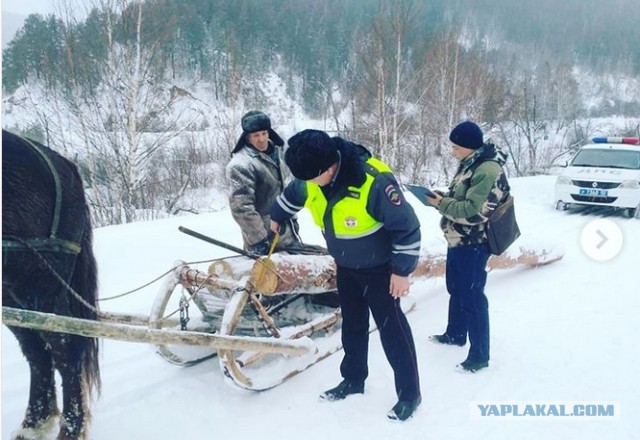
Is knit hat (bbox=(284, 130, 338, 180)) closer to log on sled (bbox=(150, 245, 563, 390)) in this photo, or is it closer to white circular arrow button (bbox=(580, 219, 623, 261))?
log on sled (bbox=(150, 245, 563, 390))

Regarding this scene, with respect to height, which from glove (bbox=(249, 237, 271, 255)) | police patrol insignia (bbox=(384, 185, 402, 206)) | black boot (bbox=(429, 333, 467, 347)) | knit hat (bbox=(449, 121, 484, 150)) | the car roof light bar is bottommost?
black boot (bbox=(429, 333, 467, 347))

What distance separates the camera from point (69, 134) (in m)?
13.2

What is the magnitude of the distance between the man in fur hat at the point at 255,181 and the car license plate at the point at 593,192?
24.9 feet

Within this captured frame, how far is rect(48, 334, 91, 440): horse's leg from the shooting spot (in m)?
2.65

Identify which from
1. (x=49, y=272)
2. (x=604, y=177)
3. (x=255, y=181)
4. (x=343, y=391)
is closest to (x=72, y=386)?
(x=49, y=272)

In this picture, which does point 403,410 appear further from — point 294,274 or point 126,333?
point 126,333

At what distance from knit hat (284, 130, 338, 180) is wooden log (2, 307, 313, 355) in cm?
98

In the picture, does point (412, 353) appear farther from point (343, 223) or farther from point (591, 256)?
point (591, 256)

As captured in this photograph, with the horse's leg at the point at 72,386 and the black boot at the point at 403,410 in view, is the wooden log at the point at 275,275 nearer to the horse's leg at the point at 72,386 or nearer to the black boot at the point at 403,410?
the horse's leg at the point at 72,386

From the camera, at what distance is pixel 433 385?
10.4 ft

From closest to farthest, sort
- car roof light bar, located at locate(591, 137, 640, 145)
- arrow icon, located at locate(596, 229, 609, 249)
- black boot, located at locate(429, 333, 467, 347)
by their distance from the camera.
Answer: black boot, located at locate(429, 333, 467, 347) < arrow icon, located at locate(596, 229, 609, 249) < car roof light bar, located at locate(591, 137, 640, 145)

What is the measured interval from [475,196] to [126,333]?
2.21 metres

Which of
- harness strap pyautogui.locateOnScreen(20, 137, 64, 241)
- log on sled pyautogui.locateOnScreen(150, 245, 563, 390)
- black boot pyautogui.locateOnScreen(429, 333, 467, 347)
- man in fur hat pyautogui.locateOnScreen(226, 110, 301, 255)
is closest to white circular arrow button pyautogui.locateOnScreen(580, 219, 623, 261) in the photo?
black boot pyautogui.locateOnScreen(429, 333, 467, 347)

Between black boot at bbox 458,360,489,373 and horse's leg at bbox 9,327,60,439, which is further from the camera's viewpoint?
black boot at bbox 458,360,489,373
